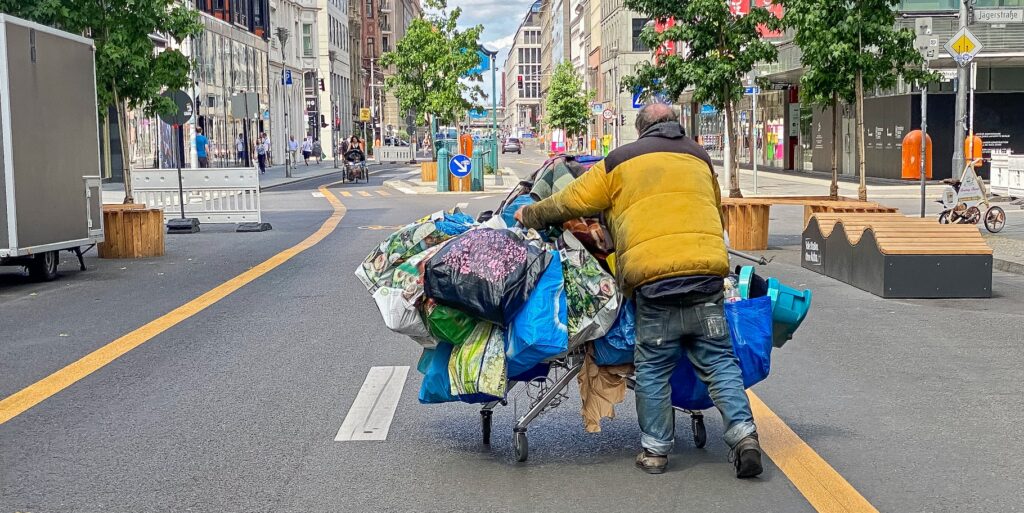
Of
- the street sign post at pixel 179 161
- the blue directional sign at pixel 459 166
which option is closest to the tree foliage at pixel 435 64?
the blue directional sign at pixel 459 166

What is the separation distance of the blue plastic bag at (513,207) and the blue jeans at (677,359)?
0.93 m

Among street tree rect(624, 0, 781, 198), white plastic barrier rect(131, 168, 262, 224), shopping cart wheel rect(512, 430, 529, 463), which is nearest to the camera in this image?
shopping cart wheel rect(512, 430, 529, 463)

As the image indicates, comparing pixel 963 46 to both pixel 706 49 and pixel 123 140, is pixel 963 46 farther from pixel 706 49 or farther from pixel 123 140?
pixel 123 140

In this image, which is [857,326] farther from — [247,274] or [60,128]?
[60,128]

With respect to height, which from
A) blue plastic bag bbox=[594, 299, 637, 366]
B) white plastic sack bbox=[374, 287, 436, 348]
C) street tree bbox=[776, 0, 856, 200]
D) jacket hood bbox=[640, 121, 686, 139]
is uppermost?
street tree bbox=[776, 0, 856, 200]

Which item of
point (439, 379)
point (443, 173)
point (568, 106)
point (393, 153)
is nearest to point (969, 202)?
point (439, 379)

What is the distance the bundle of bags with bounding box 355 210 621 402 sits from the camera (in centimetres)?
559

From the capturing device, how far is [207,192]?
947 inches

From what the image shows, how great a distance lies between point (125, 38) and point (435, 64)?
40.5m

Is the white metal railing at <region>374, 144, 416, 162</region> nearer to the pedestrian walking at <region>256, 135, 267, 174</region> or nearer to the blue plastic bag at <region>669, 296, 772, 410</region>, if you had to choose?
the pedestrian walking at <region>256, 135, 267, 174</region>

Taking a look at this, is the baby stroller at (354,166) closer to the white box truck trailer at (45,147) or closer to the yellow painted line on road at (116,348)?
the yellow painted line on road at (116,348)

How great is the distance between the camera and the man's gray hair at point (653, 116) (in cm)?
583

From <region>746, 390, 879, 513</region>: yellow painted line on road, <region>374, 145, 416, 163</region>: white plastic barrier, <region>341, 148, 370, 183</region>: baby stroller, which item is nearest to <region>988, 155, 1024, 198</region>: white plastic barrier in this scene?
<region>746, 390, 879, 513</region>: yellow painted line on road

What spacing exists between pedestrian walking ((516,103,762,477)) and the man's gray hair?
0.09m
